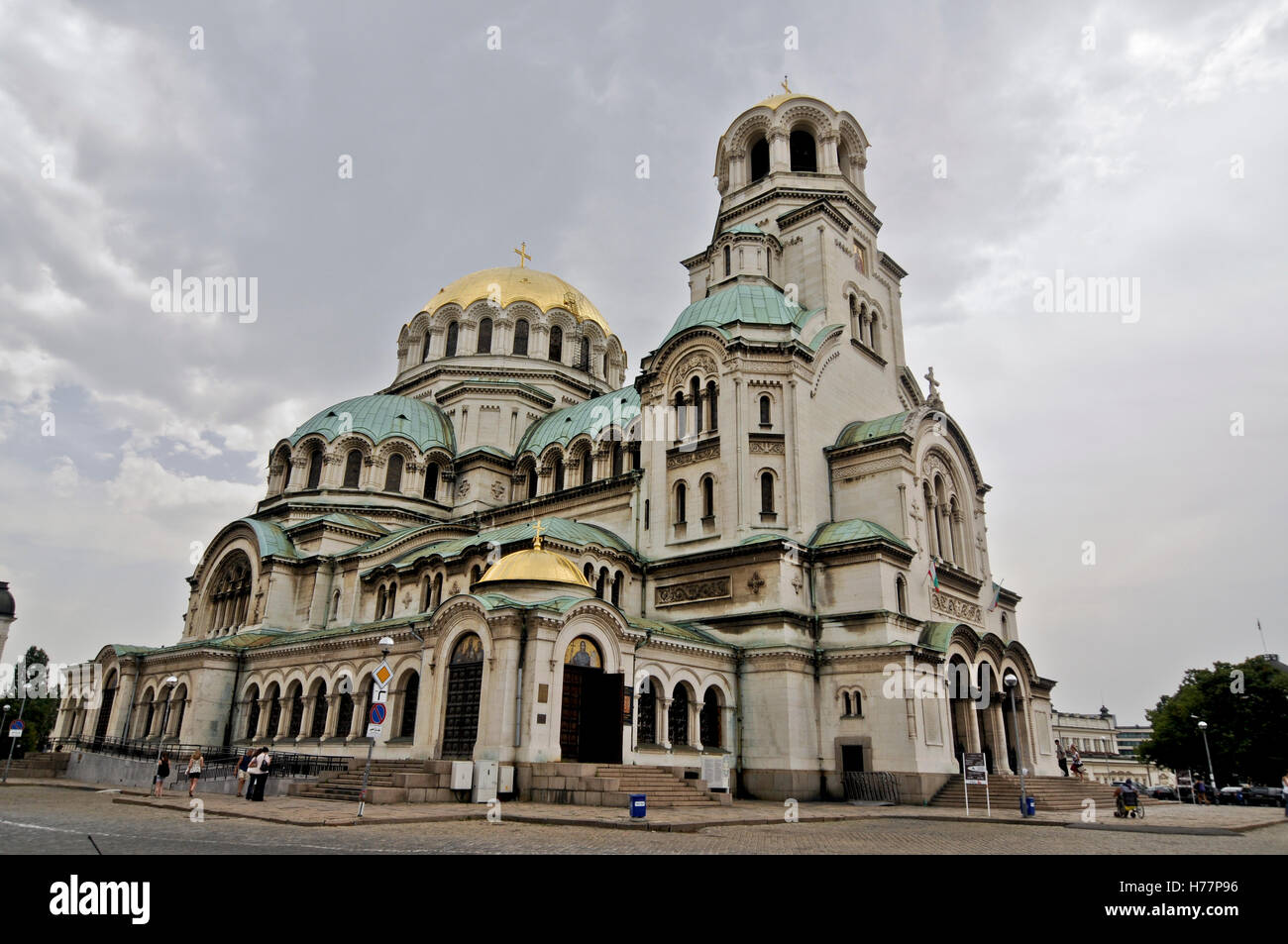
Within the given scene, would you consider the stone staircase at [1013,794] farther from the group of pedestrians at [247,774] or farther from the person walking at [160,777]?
the person walking at [160,777]

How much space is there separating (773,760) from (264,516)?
30.7 m

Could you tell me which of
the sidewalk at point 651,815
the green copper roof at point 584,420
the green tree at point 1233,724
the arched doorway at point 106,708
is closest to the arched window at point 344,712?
the sidewalk at point 651,815

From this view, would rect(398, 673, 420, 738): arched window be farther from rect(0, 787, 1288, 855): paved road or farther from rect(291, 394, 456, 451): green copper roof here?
rect(291, 394, 456, 451): green copper roof

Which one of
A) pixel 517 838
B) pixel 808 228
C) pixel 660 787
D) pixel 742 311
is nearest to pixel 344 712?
pixel 660 787

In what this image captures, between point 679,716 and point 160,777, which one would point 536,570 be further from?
point 160,777

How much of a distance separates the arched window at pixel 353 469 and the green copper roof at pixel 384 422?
1.27 m

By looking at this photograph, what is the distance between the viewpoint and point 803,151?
140ft

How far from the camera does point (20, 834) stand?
43.3ft

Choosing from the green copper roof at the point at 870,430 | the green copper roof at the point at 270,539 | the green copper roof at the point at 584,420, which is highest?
the green copper roof at the point at 584,420

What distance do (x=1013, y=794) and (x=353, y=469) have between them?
34300 mm

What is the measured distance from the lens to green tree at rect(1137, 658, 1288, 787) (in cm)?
4931

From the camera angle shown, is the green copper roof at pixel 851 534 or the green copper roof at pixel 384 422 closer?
the green copper roof at pixel 851 534

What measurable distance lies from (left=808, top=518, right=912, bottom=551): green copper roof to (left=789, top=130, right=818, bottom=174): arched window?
19.8m

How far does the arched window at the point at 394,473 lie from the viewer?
147 feet
